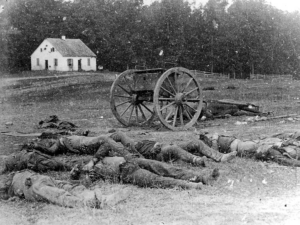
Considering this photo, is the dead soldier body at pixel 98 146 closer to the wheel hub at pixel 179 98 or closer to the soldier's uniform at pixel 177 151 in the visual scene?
the soldier's uniform at pixel 177 151

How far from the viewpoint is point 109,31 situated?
3195 centimetres

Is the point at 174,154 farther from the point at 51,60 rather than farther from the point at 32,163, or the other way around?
the point at 51,60

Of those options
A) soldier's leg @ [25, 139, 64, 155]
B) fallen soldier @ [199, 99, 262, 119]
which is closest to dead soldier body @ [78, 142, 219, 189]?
soldier's leg @ [25, 139, 64, 155]

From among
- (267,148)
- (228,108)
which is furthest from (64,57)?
(267,148)

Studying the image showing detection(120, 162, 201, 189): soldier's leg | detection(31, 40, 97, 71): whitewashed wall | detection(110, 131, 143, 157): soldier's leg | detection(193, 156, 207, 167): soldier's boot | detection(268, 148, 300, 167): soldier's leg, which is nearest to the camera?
detection(120, 162, 201, 189): soldier's leg

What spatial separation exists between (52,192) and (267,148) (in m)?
3.37

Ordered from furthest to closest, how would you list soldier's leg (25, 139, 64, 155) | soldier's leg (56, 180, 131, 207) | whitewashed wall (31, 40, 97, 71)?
1. whitewashed wall (31, 40, 97, 71)
2. soldier's leg (25, 139, 64, 155)
3. soldier's leg (56, 180, 131, 207)

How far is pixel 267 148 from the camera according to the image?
251 inches

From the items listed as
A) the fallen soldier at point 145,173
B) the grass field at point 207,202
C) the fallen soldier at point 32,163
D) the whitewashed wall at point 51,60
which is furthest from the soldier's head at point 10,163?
the whitewashed wall at point 51,60

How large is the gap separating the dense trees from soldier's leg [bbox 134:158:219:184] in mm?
24244

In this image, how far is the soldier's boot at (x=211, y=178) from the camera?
5.12 meters

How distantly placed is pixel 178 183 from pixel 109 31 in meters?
28.1

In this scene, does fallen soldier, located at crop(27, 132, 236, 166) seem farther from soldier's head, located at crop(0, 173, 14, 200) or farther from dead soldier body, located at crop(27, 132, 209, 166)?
soldier's head, located at crop(0, 173, 14, 200)

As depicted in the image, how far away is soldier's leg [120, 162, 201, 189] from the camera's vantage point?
16.3 ft
